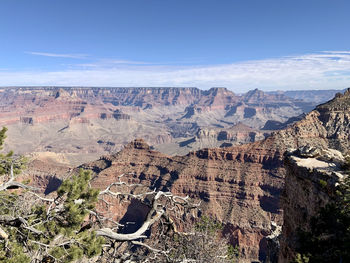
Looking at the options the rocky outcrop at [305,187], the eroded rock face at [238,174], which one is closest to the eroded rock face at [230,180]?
the eroded rock face at [238,174]

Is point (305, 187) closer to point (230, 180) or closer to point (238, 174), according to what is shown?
point (230, 180)

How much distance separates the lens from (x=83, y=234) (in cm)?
884

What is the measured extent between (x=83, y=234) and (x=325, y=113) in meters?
106

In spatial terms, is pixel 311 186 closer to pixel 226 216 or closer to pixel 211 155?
pixel 226 216

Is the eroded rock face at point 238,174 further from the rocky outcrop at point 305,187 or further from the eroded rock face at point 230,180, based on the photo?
the rocky outcrop at point 305,187

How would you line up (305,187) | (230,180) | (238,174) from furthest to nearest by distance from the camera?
(238,174) → (230,180) → (305,187)

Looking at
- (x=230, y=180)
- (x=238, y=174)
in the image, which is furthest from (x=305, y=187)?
(x=238, y=174)

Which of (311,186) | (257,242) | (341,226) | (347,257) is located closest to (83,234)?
(347,257)

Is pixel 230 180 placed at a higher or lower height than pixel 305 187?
lower

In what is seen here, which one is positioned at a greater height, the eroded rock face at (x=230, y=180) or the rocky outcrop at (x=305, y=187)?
the rocky outcrop at (x=305, y=187)

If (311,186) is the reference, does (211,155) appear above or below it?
below

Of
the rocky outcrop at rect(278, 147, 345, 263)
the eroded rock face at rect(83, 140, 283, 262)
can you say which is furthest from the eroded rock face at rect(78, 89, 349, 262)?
the rocky outcrop at rect(278, 147, 345, 263)

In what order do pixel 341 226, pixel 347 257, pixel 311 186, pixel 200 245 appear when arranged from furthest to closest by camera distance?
pixel 311 186 → pixel 200 245 → pixel 341 226 → pixel 347 257

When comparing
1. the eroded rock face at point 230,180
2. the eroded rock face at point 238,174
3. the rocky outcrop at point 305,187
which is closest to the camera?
→ the rocky outcrop at point 305,187
